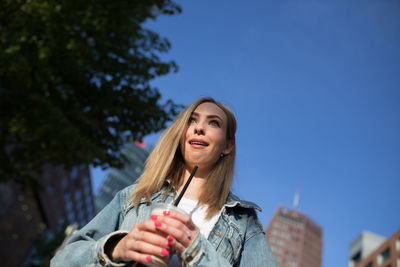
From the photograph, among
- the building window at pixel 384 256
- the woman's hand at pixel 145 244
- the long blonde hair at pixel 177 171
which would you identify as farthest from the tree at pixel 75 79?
the building window at pixel 384 256

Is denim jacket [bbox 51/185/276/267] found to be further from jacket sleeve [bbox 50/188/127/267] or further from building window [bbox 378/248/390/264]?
building window [bbox 378/248/390/264]

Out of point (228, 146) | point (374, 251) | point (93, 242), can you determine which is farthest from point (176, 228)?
point (374, 251)

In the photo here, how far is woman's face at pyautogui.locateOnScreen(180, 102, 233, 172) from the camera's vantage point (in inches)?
86.2

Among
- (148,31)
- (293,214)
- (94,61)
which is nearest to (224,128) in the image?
(94,61)

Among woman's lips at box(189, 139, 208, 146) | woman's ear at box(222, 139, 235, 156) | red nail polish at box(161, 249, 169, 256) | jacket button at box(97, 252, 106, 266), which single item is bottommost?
jacket button at box(97, 252, 106, 266)

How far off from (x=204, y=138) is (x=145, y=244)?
99 centimetres

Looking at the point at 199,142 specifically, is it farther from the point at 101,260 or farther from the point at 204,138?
the point at 101,260

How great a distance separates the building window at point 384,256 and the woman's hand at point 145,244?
173 ft

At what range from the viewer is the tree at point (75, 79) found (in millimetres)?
6559

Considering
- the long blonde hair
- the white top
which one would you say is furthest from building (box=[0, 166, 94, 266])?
the white top

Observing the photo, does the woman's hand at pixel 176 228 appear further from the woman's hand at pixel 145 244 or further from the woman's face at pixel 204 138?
the woman's face at pixel 204 138

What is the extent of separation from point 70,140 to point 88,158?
747mm

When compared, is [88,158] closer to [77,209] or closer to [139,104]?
[139,104]

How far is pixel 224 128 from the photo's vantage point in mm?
2340
